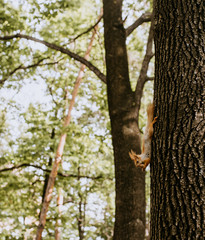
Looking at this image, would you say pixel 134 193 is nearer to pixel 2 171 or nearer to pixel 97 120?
pixel 2 171

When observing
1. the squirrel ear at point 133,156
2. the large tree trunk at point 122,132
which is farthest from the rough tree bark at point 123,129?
the squirrel ear at point 133,156

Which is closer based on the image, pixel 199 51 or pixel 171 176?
pixel 171 176

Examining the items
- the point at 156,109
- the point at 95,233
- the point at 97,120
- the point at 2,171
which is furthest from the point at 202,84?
the point at 95,233

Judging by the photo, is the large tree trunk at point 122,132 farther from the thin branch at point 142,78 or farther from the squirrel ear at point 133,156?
the squirrel ear at point 133,156

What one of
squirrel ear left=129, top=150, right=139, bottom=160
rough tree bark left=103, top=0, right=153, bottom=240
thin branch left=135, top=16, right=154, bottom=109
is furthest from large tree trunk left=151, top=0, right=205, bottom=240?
thin branch left=135, top=16, right=154, bottom=109

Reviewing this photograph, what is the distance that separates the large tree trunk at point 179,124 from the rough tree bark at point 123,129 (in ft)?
6.37

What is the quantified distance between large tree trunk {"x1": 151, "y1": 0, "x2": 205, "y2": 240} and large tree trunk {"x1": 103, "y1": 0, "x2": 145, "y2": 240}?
1942 millimetres

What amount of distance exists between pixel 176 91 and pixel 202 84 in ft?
0.62

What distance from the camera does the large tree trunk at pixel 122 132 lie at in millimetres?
3881

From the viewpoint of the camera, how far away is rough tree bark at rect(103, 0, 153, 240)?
388 cm

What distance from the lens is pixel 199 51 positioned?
204 cm

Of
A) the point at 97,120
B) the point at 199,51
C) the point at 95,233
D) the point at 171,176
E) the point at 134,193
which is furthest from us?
the point at 95,233

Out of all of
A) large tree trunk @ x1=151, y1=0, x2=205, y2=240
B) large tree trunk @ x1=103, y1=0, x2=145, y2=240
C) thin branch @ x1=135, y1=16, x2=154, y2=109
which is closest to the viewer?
large tree trunk @ x1=151, y1=0, x2=205, y2=240

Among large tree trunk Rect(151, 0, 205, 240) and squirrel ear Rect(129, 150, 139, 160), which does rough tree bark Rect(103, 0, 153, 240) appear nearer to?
squirrel ear Rect(129, 150, 139, 160)
